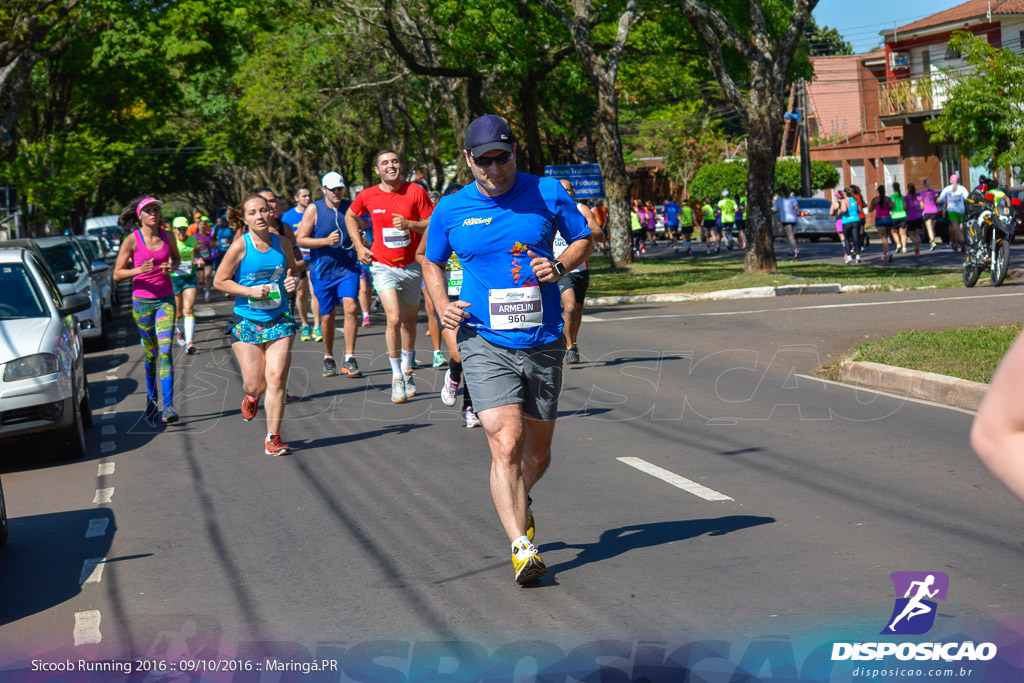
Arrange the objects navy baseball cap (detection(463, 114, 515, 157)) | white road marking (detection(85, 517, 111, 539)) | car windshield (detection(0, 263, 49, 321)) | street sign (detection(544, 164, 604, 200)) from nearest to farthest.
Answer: navy baseball cap (detection(463, 114, 515, 157)) → white road marking (detection(85, 517, 111, 539)) → car windshield (detection(0, 263, 49, 321)) → street sign (detection(544, 164, 604, 200))

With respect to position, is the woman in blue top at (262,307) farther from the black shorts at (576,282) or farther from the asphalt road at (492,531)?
the black shorts at (576,282)

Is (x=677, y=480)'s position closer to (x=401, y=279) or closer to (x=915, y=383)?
(x=915, y=383)

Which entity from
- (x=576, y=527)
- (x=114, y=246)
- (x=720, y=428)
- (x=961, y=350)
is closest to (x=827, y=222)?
(x=114, y=246)

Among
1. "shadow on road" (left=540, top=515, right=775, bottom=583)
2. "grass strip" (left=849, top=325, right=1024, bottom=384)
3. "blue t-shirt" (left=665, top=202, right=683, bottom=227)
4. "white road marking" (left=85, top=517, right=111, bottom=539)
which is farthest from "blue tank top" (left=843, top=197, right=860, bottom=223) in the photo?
"white road marking" (left=85, top=517, right=111, bottom=539)

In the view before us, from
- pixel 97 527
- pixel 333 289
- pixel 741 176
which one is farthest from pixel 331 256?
pixel 741 176

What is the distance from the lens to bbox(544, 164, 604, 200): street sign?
28.3 metres

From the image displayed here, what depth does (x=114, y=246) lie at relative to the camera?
48.5 metres

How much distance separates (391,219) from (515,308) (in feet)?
18.6

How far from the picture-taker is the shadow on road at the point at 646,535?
5.72m

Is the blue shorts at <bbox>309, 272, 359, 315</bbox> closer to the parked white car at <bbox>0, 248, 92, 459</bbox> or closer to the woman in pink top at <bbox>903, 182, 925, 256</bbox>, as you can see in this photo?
the parked white car at <bbox>0, 248, 92, 459</bbox>

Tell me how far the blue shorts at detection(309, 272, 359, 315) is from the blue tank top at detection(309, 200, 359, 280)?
0.14ft

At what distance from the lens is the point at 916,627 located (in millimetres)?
4504

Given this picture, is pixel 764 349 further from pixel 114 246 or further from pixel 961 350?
pixel 114 246

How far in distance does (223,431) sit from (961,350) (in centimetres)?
682
